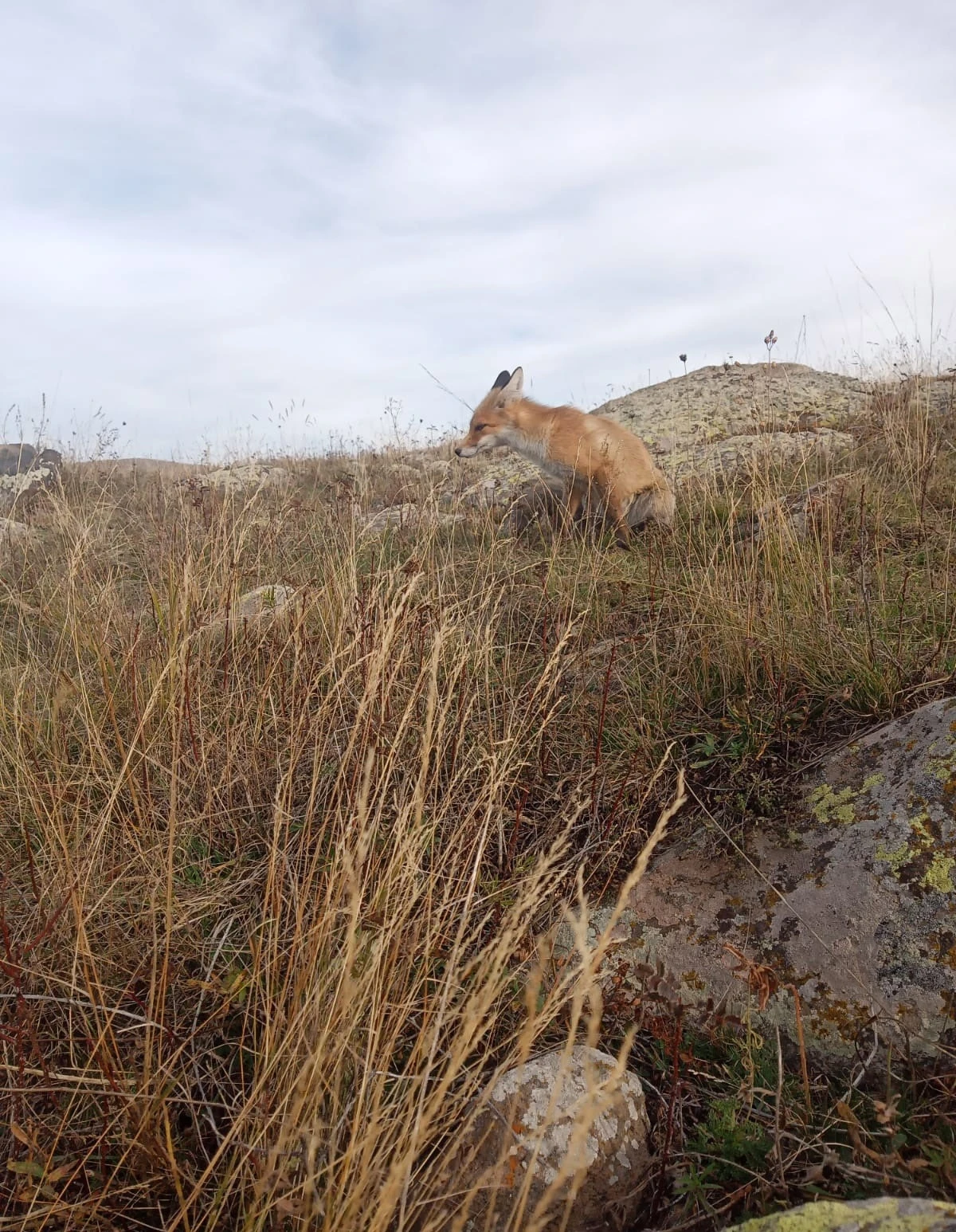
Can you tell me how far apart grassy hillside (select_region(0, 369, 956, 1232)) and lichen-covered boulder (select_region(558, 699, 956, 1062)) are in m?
A: 0.11

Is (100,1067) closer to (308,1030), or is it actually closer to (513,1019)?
(308,1030)

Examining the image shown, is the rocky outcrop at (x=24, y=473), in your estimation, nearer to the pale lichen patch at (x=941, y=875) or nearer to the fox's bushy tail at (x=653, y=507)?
the fox's bushy tail at (x=653, y=507)

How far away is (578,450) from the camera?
6.07m

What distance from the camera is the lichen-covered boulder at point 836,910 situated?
1933 mm

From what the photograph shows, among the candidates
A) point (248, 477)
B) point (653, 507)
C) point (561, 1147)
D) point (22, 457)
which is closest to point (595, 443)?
point (653, 507)

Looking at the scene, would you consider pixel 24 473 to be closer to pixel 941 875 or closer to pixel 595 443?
pixel 595 443

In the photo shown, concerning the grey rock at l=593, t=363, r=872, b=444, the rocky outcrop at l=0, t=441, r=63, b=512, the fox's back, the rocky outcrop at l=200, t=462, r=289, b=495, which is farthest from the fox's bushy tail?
the rocky outcrop at l=0, t=441, r=63, b=512

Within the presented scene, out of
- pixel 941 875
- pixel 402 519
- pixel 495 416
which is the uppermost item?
pixel 495 416

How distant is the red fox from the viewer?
5859mm

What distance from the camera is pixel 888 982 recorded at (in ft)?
6.41

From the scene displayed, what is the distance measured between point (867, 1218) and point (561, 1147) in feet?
2.11

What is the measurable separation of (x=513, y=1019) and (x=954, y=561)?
3.22 meters

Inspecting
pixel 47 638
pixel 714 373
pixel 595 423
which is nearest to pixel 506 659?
pixel 47 638

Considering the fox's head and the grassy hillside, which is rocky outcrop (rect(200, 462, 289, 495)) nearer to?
the fox's head
